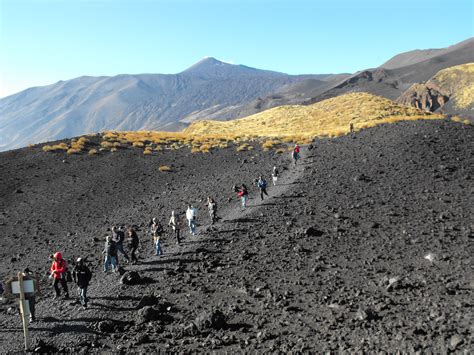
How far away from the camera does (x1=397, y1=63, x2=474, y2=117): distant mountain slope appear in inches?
4392

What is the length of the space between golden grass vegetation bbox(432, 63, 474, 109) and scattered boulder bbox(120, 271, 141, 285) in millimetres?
111991

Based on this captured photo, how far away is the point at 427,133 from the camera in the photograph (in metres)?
32.4

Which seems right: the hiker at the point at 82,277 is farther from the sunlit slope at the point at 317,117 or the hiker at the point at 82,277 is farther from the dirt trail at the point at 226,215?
the sunlit slope at the point at 317,117

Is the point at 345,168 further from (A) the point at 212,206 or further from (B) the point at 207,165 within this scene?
(B) the point at 207,165

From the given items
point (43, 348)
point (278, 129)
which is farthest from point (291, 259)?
point (278, 129)

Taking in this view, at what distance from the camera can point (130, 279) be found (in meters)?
13.6

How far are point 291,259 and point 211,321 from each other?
5.11m

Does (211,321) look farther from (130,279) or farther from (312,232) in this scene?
(312,232)

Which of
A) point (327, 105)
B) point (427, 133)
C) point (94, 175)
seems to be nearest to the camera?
point (427, 133)

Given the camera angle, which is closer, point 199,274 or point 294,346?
point 294,346

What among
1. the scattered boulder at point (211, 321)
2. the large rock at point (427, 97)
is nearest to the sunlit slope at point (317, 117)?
the large rock at point (427, 97)

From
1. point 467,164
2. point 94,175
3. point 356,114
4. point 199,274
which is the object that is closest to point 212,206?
point 199,274

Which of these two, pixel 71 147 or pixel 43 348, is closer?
pixel 43 348

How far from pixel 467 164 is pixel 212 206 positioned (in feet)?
56.0
